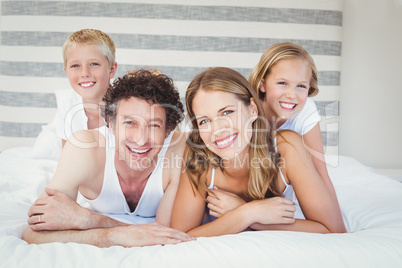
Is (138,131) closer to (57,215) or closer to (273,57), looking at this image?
(57,215)

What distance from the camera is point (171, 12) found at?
2.53 m

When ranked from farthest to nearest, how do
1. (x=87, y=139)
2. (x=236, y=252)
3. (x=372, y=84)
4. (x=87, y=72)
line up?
(x=372, y=84) → (x=87, y=72) → (x=87, y=139) → (x=236, y=252)

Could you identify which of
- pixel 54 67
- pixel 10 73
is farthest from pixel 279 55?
pixel 10 73

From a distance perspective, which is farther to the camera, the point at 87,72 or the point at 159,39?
the point at 159,39

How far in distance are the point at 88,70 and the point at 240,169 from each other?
95 cm

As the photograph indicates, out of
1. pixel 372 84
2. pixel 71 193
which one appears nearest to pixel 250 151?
pixel 71 193

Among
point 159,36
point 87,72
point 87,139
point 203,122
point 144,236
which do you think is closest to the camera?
point 144,236

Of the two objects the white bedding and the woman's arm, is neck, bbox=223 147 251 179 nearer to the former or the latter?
the woman's arm

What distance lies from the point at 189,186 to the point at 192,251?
15.2 inches

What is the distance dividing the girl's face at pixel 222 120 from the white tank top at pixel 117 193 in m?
0.26

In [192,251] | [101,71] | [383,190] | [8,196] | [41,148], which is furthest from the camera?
[41,148]

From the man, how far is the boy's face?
49cm

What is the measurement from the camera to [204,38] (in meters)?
2.54

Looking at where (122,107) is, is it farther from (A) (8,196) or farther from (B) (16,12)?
(B) (16,12)
